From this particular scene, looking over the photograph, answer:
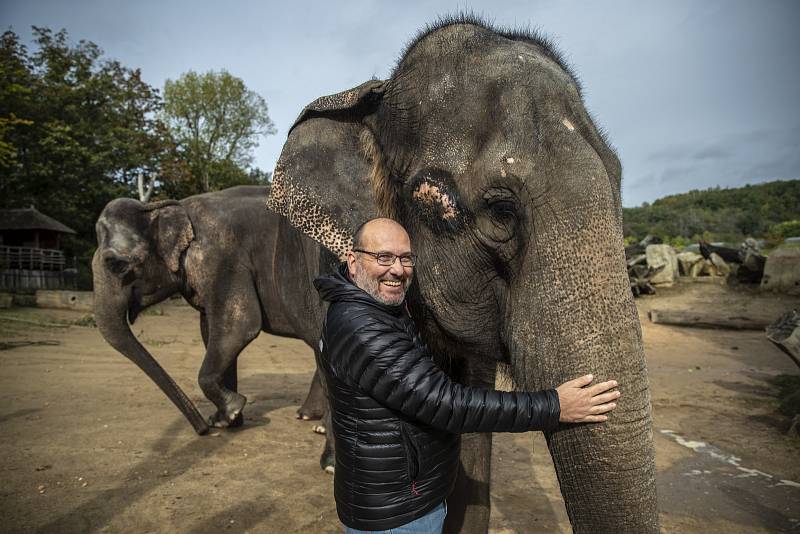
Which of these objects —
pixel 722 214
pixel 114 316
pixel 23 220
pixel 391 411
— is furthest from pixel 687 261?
pixel 722 214

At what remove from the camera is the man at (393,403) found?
1595 millimetres

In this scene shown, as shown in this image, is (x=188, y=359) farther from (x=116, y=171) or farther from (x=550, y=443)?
(x=116, y=171)

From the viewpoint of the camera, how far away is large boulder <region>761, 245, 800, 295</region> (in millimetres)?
13807

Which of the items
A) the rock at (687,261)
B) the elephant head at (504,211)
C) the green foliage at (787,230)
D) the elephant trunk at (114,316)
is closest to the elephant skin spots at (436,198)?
the elephant head at (504,211)

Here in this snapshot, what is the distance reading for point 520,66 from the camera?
6.51ft

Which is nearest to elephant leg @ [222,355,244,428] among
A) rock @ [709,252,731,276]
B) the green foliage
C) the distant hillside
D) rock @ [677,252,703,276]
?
rock @ [709,252,731,276]

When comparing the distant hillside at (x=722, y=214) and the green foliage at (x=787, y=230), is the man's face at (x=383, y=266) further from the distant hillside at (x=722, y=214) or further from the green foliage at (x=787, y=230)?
the distant hillside at (x=722, y=214)

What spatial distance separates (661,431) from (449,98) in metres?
4.56

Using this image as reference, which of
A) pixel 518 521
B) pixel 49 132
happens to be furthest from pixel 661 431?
pixel 49 132

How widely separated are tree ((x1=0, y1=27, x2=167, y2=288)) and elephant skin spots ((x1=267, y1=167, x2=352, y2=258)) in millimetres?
21107

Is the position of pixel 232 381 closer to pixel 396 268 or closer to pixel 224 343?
pixel 224 343

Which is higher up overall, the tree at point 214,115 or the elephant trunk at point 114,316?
the tree at point 214,115

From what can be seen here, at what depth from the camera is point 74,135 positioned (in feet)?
71.2

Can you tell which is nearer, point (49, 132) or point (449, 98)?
point (449, 98)
